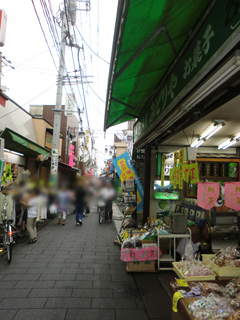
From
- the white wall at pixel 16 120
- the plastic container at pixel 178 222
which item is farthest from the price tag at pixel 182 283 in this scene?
the white wall at pixel 16 120

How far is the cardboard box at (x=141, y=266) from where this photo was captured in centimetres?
556

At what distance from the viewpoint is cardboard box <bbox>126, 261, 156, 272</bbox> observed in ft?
18.2

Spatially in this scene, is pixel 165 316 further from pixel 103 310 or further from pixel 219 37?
pixel 219 37

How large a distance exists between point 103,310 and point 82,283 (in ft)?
3.88

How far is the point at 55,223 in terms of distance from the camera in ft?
40.3

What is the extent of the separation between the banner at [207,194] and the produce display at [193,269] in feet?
5.24

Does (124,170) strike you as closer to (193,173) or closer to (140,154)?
(140,154)

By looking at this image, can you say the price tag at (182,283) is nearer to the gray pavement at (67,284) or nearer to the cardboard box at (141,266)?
the gray pavement at (67,284)

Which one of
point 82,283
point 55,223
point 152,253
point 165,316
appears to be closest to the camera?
point 165,316

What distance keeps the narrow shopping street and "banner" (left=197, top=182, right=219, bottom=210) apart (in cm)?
238

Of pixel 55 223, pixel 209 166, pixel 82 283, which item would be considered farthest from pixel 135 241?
pixel 55 223

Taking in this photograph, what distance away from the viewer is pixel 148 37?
3004 mm

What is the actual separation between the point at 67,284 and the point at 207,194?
3.68m

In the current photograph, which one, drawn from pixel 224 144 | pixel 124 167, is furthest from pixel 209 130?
pixel 124 167
